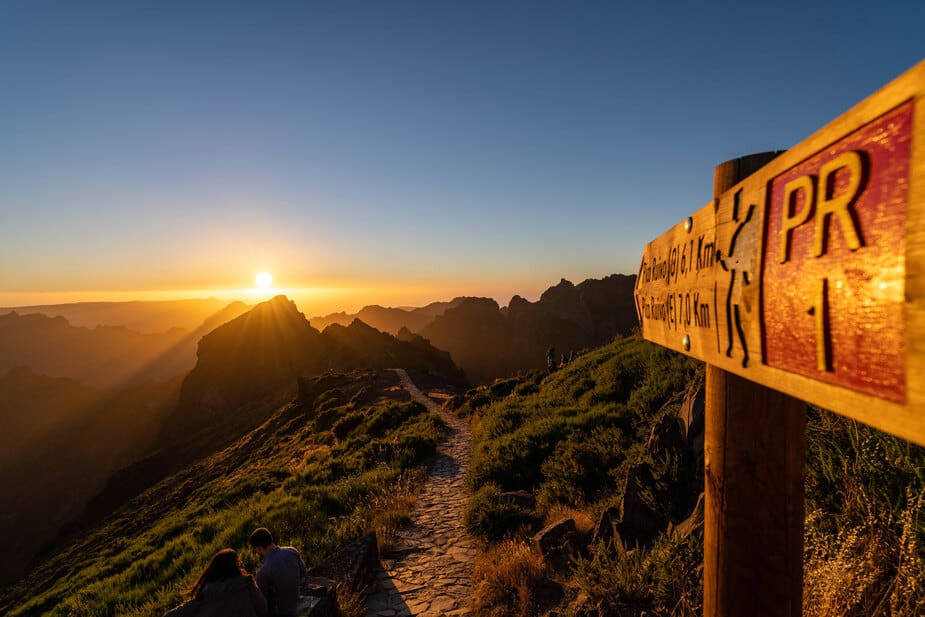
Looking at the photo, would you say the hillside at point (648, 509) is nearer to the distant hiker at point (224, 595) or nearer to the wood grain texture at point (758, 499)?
the wood grain texture at point (758, 499)

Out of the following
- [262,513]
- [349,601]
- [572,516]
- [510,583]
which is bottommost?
[262,513]

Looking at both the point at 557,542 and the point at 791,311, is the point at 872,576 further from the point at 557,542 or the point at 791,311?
the point at 557,542

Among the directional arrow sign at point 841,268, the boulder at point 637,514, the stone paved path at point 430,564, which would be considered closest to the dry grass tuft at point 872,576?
the directional arrow sign at point 841,268

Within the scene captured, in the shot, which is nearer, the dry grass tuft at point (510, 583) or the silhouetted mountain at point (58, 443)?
the dry grass tuft at point (510, 583)

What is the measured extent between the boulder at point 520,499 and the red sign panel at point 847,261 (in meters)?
7.47

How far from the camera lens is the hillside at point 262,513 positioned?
28.0 feet

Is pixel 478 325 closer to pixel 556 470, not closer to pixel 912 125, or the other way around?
pixel 556 470

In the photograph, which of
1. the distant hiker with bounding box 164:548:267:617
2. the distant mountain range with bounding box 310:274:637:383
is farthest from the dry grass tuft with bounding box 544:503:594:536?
the distant mountain range with bounding box 310:274:637:383

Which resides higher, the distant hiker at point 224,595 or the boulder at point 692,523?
the boulder at point 692,523

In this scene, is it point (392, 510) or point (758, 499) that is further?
point (392, 510)

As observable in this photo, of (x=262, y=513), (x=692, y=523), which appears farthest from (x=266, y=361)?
(x=692, y=523)

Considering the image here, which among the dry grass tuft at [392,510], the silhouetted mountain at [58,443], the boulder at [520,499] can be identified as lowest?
the silhouetted mountain at [58,443]

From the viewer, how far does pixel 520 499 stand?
8078 millimetres

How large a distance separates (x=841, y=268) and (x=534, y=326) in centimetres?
10643
